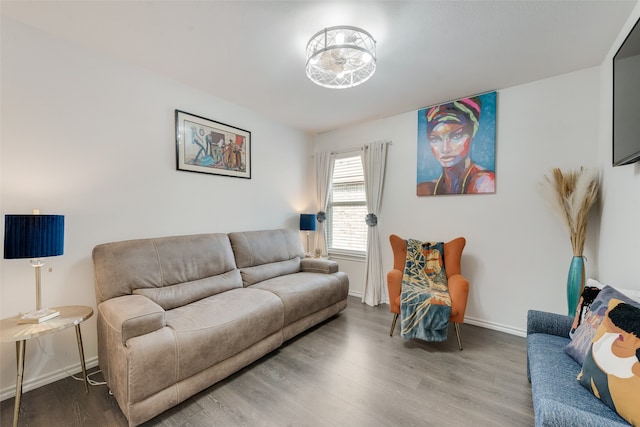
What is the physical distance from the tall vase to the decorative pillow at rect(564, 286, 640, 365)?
0.88 m

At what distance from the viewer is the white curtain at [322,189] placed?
4023mm

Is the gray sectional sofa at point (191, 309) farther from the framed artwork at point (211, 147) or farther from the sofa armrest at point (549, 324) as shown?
the sofa armrest at point (549, 324)

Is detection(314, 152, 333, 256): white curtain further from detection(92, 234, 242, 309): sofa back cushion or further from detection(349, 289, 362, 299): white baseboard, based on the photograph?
detection(92, 234, 242, 309): sofa back cushion

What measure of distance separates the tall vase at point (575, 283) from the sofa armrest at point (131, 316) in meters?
3.13

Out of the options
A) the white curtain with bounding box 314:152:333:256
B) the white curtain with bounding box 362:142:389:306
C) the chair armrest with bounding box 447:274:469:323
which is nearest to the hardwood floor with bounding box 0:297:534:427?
the chair armrest with bounding box 447:274:469:323

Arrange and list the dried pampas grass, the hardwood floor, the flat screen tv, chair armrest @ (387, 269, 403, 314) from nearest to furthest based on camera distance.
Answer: the flat screen tv, the hardwood floor, the dried pampas grass, chair armrest @ (387, 269, 403, 314)

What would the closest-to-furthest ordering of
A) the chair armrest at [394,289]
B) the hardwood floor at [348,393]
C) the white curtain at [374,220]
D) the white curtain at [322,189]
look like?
the hardwood floor at [348,393] < the chair armrest at [394,289] < the white curtain at [374,220] < the white curtain at [322,189]

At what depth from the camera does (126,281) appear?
193cm

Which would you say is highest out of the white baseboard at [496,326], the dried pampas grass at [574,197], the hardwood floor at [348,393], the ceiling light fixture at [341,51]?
the ceiling light fixture at [341,51]

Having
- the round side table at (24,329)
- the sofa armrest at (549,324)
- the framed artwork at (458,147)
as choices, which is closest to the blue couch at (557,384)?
the sofa armrest at (549,324)

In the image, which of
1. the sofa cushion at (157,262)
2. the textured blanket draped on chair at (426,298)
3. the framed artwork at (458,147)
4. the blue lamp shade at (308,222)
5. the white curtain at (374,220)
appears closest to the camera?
the sofa cushion at (157,262)

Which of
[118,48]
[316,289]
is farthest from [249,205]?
[118,48]

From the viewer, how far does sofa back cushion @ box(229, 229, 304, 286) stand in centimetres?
278

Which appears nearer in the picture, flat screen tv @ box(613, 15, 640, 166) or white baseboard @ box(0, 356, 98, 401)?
flat screen tv @ box(613, 15, 640, 166)
